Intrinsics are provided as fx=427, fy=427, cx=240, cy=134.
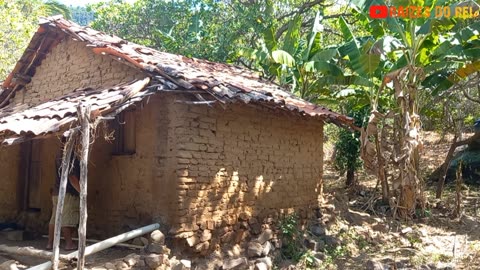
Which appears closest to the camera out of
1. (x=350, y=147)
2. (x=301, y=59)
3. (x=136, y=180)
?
(x=136, y=180)

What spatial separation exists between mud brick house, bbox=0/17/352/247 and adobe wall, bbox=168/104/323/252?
0.02m

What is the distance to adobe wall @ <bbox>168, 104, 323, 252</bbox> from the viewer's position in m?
5.93

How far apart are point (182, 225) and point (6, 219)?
13.5 feet

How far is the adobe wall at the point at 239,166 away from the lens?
19.4 feet

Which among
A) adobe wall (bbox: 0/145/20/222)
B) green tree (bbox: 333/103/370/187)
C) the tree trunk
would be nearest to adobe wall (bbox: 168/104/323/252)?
green tree (bbox: 333/103/370/187)

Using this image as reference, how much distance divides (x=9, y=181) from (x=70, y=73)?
2301 millimetres

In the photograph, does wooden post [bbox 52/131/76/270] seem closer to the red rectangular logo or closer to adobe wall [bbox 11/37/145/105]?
adobe wall [bbox 11/37/145/105]

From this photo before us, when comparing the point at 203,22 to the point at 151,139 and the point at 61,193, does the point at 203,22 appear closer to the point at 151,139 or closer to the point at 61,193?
the point at 151,139

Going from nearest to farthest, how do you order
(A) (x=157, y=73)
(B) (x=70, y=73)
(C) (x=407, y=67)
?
(A) (x=157, y=73) → (B) (x=70, y=73) → (C) (x=407, y=67)

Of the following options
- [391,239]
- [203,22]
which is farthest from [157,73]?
[203,22]

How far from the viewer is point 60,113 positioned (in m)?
5.23

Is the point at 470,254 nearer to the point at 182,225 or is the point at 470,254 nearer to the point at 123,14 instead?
the point at 182,225

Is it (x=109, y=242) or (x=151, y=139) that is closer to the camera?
(x=109, y=242)

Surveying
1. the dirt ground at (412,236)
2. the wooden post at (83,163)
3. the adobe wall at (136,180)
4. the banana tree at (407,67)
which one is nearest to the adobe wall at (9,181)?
the adobe wall at (136,180)
